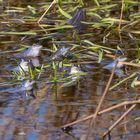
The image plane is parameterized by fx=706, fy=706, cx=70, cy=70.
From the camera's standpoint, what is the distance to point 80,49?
4883mm

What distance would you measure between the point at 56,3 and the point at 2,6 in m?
0.72

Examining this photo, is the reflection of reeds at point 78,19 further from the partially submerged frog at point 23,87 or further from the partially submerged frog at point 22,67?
the partially submerged frog at point 23,87

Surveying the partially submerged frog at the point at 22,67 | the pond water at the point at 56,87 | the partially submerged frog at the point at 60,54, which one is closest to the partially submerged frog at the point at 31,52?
the pond water at the point at 56,87

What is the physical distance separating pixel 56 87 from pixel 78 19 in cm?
149

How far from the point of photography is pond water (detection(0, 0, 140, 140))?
133 inches

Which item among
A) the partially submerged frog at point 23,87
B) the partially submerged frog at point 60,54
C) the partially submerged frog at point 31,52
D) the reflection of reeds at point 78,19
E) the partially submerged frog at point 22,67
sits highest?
the partially submerged frog at point 23,87

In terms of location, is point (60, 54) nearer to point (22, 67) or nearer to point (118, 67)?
point (22, 67)

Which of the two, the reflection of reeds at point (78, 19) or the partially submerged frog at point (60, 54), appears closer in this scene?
the partially submerged frog at point (60, 54)

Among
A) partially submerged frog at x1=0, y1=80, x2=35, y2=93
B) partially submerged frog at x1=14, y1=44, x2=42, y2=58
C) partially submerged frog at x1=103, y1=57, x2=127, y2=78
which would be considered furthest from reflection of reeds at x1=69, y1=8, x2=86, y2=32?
partially submerged frog at x1=0, y1=80, x2=35, y2=93

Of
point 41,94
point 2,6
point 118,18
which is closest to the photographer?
point 41,94

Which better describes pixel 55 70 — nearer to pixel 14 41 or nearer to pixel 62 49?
pixel 62 49

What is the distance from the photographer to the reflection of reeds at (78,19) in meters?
5.45

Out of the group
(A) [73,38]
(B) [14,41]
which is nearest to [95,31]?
(A) [73,38]

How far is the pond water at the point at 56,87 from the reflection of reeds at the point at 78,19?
50 mm
